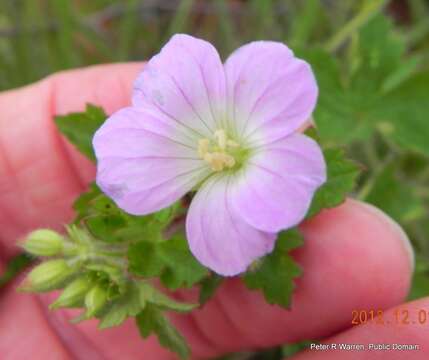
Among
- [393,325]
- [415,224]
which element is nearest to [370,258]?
[393,325]

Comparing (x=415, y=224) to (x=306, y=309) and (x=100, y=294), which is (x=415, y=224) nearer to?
(x=306, y=309)

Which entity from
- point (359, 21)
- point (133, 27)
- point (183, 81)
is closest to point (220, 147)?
point (183, 81)

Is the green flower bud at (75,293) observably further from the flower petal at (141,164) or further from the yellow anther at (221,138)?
the yellow anther at (221,138)

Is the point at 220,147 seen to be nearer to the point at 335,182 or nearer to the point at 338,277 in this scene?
the point at 335,182

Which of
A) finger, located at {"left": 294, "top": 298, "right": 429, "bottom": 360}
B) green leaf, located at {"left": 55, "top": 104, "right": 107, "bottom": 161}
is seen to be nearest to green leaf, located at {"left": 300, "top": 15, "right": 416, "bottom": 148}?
finger, located at {"left": 294, "top": 298, "right": 429, "bottom": 360}

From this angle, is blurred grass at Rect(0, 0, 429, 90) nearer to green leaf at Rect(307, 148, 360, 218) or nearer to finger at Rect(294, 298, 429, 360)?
green leaf at Rect(307, 148, 360, 218)

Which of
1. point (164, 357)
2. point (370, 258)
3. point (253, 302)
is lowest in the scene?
point (164, 357)
